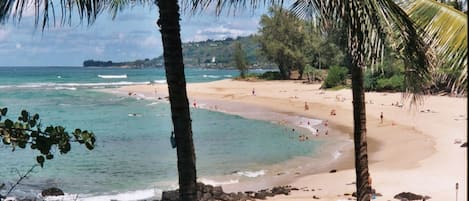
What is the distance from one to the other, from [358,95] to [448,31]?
11.6 feet

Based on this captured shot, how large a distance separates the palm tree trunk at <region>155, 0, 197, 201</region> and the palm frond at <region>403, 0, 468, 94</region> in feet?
6.53

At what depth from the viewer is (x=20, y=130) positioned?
3600mm

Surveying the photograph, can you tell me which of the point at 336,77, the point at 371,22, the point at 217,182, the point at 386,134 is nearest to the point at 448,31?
the point at 371,22

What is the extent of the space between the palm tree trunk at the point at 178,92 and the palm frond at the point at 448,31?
199cm

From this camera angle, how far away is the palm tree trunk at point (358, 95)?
6.00 m

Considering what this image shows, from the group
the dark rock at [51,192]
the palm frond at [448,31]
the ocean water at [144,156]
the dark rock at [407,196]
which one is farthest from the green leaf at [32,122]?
the dark rock at [51,192]

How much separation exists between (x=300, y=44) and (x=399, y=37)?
7033 cm

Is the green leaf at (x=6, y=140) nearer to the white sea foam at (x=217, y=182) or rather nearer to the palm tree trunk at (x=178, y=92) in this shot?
the palm tree trunk at (x=178, y=92)

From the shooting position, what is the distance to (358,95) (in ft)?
25.2

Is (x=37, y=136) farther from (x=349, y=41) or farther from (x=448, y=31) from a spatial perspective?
(x=349, y=41)

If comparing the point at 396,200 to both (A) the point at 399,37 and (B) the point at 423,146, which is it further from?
(B) the point at 423,146

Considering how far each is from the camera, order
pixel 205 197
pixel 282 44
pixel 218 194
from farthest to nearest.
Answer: pixel 282 44
pixel 218 194
pixel 205 197

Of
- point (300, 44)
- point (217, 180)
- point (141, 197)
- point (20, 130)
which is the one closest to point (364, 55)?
point (20, 130)

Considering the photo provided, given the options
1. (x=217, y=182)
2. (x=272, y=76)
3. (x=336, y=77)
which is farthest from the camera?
(x=272, y=76)
